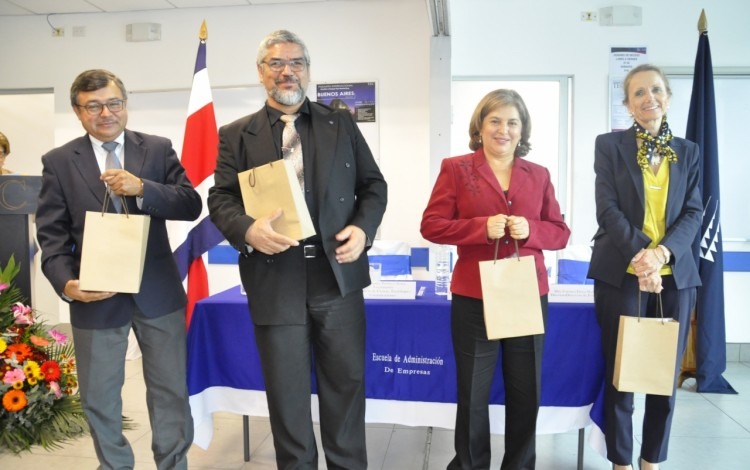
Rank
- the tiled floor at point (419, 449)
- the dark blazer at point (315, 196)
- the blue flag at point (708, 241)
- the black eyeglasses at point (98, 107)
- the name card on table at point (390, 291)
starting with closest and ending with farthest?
the dark blazer at point (315, 196) < the black eyeglasses at point (98, 107) < the name card on table at point (390, 291) < the tiled floor at point (419, 449) < the blue flag at point (708, 241)

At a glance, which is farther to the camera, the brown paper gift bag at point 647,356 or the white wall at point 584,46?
the white wall at point 584,46

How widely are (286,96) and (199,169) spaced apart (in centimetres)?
145

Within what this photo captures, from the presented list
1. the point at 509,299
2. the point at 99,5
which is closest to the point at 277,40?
the point at 509,299

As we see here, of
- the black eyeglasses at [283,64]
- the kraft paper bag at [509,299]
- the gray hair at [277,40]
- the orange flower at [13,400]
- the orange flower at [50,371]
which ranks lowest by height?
the orange flower at [13,400]

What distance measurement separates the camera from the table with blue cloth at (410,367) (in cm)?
214

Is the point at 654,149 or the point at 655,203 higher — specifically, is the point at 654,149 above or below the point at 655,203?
above

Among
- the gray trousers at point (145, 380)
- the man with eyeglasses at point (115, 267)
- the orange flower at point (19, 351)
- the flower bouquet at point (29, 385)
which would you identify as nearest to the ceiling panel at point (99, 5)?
the flower bouquet at point (29, 385)

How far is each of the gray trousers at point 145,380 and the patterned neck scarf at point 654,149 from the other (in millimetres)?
1837

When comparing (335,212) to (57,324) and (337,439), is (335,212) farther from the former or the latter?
Result: (57,324)

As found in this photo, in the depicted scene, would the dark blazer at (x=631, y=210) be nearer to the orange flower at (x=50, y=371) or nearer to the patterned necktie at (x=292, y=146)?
the patterned necktie at (x=292, y=146)

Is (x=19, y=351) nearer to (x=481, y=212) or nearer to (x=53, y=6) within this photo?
(x=481, y=212)

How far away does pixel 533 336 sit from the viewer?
176 centimetres

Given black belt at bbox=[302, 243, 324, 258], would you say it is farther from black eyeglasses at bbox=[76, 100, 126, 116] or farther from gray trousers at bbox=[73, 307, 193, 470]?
black eyeglasses at bbox=[76, 100, 126, 116]

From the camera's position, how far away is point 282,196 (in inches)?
57.0
